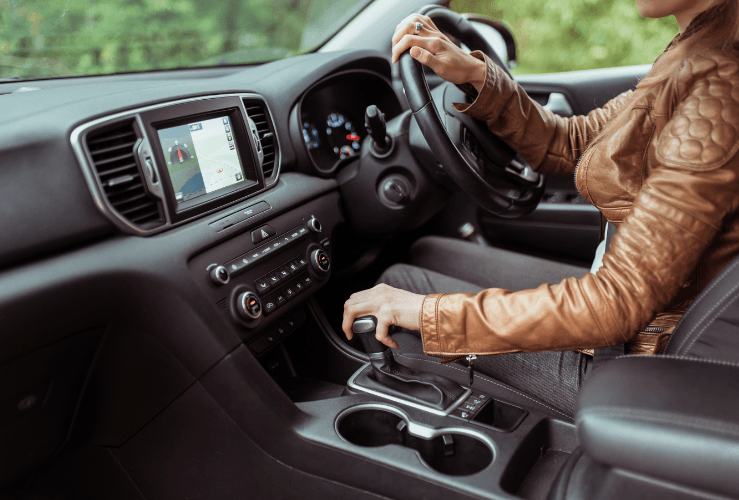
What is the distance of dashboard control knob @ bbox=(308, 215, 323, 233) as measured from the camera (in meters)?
1.38

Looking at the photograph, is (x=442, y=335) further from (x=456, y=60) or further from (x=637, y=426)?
(x=456, y=60)

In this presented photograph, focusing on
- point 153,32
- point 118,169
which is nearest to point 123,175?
point 118,169

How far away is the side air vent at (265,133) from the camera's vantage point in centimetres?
134

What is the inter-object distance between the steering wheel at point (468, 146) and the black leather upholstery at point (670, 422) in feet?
2.20

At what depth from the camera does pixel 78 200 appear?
0.91 metres

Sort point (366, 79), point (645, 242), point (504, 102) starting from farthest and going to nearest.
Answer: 1. point (366, 79)
2. point (504, 102)
3. point (645, 242)

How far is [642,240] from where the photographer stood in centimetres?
80

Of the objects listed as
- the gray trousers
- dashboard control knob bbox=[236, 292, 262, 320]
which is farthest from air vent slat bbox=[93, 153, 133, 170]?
the gray trousers

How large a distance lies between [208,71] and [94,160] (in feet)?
3.28

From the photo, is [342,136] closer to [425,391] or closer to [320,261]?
[320,261]

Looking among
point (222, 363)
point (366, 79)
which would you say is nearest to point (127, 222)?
point (222, 363)

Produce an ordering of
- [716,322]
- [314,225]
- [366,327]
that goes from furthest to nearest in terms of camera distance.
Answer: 1. [314,225]
2. [366,327]
3. [716,322]

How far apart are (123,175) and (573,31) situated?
5.62 feet

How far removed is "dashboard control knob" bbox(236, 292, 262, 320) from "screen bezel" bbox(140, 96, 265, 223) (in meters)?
0.19
